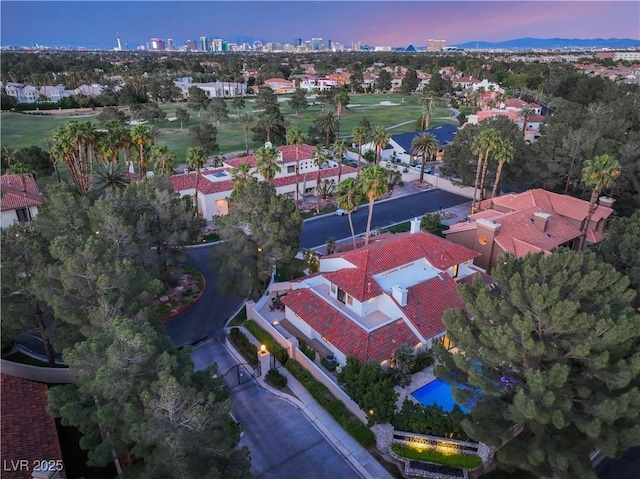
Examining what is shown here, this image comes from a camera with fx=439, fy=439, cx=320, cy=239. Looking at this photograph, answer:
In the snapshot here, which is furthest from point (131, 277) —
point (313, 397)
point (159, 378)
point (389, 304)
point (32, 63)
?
point (32, 63)

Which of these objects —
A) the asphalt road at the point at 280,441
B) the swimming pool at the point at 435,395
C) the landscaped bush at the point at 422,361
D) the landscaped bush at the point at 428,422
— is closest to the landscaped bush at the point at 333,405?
the asphalt road at the point at 280,441

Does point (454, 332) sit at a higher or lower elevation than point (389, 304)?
higher

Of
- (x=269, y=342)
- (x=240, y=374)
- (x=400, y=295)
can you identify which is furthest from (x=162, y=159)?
(x=400, y=295)

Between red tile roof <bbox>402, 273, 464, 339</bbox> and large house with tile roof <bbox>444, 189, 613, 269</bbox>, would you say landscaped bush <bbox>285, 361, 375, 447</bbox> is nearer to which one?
red tile roof <bbox>402, 273, 464, 339</bbox>

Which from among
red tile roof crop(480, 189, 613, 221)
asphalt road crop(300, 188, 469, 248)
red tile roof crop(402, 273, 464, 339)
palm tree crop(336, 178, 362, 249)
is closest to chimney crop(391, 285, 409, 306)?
red tile roof crop(402, 273, 464, 339)

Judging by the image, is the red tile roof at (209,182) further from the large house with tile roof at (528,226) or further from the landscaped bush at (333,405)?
the landscaped bush at (333,405)

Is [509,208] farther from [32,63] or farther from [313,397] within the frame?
[32,63]
